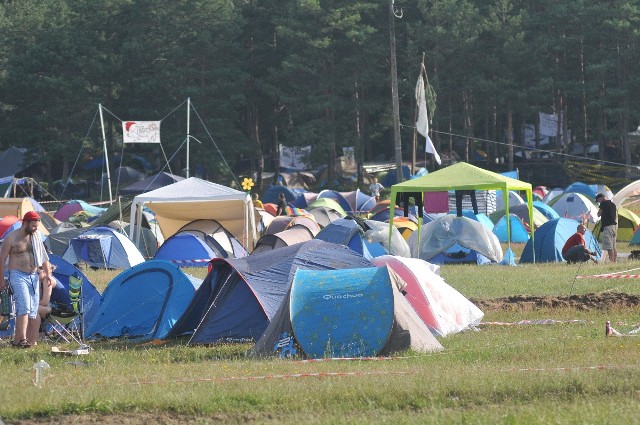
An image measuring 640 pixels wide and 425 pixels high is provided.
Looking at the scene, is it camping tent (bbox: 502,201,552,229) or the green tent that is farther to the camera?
camping tent (bbox: 502,201,552,229)

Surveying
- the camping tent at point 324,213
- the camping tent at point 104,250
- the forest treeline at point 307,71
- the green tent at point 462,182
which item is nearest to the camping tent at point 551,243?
the green tent at point 462,182

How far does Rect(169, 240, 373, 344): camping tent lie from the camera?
1286 centimetres

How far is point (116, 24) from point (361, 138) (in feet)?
50.0

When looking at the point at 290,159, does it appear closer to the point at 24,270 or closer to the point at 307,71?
the point at 307,71

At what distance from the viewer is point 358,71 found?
56.8 m

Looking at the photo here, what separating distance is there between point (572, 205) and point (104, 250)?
21.2 metres

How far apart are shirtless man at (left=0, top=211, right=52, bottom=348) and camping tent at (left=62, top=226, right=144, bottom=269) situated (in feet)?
39.6

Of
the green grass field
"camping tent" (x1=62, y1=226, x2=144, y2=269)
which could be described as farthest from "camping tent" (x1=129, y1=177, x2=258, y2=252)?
the green grass field

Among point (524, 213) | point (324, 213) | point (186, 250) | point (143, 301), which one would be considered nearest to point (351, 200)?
point (324, 213)

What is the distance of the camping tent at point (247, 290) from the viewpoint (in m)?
12.9

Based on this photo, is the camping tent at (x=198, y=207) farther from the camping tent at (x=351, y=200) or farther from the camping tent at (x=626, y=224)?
the camping tent at (x=351, y=200)

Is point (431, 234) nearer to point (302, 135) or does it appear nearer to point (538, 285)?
point (538, 285)

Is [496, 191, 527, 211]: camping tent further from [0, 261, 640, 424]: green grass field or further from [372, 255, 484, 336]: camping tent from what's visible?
[0, 261, 640, 424]: green grass field

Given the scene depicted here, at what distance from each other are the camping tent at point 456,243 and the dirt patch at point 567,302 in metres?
8.02
